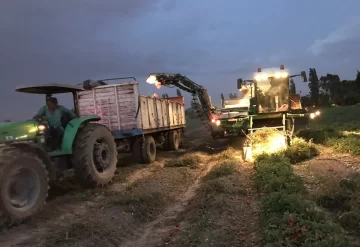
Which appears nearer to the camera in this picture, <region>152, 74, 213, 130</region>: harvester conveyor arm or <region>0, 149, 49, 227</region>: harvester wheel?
<region>0, 149, 49, 227</region>: harvester wheel

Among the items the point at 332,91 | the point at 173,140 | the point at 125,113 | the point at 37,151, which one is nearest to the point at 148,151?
the point at 125,113

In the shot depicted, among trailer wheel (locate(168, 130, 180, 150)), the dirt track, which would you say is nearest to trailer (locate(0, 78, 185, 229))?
the dirt track

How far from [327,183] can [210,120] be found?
10761mm

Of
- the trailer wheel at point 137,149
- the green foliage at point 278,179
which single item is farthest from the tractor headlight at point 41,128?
the trailer wheel at point 137,149

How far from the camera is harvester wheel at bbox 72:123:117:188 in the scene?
8094 mm

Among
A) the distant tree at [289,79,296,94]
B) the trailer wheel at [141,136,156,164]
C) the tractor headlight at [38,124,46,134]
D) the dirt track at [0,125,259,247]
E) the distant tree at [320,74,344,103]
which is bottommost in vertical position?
the dirt track at [0,125,259,247]

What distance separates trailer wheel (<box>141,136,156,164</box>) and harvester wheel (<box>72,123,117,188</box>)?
3168 mm

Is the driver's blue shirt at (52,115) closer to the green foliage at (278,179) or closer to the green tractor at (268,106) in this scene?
the green foliage at (278,179)

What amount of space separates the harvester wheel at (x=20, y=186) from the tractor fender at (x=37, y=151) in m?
0.11

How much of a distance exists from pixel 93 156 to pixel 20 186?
2.47 m

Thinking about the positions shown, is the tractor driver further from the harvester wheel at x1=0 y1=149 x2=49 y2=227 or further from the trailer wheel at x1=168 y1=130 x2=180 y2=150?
the trailer wheel at x1=168 y1=130 x2=180 y2=150

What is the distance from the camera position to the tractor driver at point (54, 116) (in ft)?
26.5

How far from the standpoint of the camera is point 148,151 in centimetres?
1294

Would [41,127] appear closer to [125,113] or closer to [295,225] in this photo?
[125,113]
